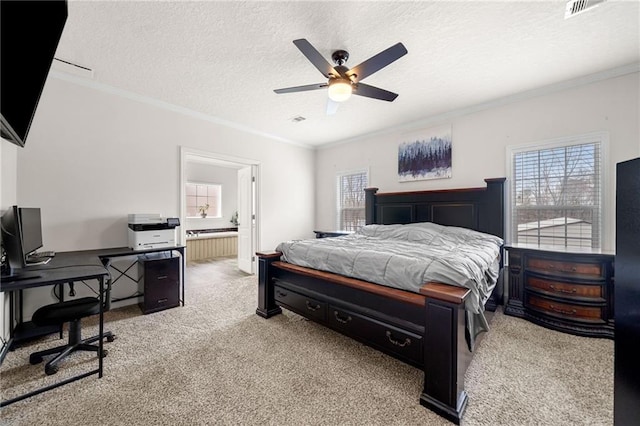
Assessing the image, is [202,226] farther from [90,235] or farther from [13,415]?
[13,415]

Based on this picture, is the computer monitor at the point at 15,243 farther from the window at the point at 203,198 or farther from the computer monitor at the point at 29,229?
the window at the point at 203,198

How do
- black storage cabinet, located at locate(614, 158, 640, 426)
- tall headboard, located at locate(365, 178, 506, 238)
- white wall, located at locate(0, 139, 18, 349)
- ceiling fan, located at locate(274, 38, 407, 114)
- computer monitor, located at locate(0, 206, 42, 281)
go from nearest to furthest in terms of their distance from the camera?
1. black storage cabinet, located at locate(614, 158, 640, 426)
2. computer monitor, located at locate(0, 206, 42, 281)
3. ceiling fan, located at locate(274, 38, 407, 114)
4. white wall, located at locate(0, 139, 18, 349)
5. tall headboard, located at locate(365, 178, 506, 238)

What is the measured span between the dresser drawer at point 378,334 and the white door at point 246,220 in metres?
3.11

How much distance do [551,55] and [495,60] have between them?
0.51m

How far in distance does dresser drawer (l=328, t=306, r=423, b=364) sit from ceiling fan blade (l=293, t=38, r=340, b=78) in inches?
83.4

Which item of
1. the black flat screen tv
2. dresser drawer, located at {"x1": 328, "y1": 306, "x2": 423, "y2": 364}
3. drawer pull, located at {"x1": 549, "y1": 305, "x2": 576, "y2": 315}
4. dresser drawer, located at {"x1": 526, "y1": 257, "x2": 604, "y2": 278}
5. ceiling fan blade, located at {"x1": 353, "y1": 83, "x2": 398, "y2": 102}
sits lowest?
drawer pull, located at {"x1": 549, "y1": 305, "x2": 576, "y2": 315}

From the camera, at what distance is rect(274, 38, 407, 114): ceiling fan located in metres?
1.96

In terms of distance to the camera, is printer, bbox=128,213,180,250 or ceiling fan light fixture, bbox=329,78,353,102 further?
printer, bbox=128,213,180,250

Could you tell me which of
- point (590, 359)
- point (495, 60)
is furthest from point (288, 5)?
point (590, 359)

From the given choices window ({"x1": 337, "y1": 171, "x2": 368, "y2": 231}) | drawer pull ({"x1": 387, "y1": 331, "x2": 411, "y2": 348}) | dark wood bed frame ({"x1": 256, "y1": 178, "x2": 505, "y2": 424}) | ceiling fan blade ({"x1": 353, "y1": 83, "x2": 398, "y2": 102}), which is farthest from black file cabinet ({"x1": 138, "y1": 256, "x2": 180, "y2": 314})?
window ({"x1": 337, "y1": 171, "x2": 368, "y2": 231})

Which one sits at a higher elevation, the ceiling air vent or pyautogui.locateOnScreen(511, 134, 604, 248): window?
the ceiling air vent

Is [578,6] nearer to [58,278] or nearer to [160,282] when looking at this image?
[58,278]

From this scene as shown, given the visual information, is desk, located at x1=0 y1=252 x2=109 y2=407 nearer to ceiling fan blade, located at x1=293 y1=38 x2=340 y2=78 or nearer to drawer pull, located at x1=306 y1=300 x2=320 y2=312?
drawer pull, located at x1=306 y1=300 x2=320 y2=312

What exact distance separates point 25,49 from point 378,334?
258 centimetres
